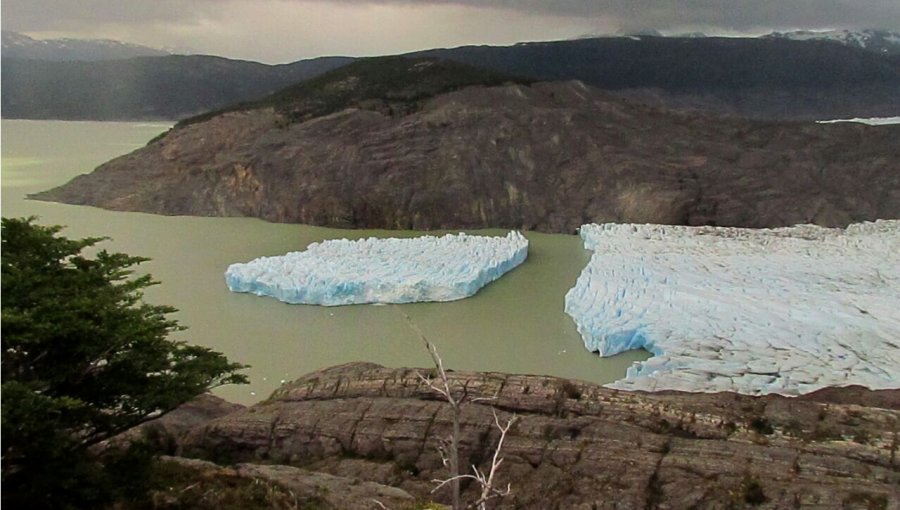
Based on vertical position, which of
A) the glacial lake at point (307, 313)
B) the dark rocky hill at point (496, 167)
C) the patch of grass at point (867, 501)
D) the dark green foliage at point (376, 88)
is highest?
the dark green foliage at point (376, 88)

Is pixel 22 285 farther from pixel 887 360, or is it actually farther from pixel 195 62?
pixel 195 62

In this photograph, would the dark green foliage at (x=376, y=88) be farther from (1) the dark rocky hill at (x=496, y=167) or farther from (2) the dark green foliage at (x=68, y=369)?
(2) the dark green foliage at (x=68, y=369)

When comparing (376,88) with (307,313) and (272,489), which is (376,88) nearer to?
(307,313)

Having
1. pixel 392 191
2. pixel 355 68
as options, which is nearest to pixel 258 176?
pixel 392 191

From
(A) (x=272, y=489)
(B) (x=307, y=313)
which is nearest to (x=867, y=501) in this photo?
(A) (x=272, y=489)

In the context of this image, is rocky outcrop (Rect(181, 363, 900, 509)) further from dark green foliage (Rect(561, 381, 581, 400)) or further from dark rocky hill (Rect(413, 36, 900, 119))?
dark rocky hill (Rect(413, 36, 900, 119))

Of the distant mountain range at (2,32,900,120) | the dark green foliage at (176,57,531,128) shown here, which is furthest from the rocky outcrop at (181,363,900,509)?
the distant mountain range at (2,32,900,120)

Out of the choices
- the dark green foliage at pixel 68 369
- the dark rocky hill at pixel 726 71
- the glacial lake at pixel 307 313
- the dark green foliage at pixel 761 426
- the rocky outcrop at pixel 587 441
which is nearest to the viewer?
the dark green foliage at pixel 68 369

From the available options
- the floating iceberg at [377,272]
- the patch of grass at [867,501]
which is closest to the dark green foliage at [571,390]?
the patch of grass at [867,501]

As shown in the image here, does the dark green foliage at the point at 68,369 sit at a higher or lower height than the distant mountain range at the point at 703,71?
lower
